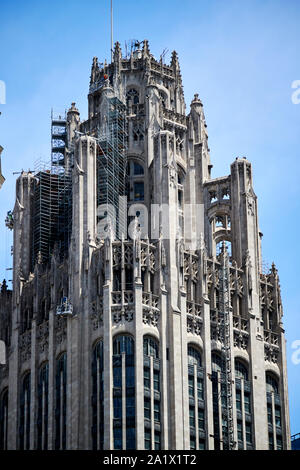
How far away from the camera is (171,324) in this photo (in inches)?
4727

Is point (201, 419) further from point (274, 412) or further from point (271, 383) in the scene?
point (271, 383)

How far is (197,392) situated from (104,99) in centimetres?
3052

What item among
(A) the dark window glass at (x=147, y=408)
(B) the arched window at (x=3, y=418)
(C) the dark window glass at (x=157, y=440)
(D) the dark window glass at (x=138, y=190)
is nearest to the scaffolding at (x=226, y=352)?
(C) the dark window glass at (x=157, y=440)

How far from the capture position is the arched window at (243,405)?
12312 cm

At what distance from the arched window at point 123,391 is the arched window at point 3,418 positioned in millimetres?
14693

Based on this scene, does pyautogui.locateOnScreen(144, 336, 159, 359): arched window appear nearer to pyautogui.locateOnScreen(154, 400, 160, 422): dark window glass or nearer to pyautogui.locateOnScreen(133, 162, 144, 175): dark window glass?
pyautogui.locateOnScreen(154, 400, 160, 422): dark window glass

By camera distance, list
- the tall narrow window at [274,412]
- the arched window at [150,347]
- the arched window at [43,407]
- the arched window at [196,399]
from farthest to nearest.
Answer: the tall narrow window at [274,412]
the arched window at [43,407]
the arched window at [196,399]
the arched window at [150,347]

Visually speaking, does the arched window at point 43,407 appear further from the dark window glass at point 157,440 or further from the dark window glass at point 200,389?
the dark window glass at point 200,389

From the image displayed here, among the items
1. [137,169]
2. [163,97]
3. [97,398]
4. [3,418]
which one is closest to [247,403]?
[97,398]

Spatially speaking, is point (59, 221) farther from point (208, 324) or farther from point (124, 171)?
A: point (208, 324)

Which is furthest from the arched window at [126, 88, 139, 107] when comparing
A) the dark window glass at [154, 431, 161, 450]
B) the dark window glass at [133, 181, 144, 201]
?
the dark window glass at [154, 431, 161, 450]

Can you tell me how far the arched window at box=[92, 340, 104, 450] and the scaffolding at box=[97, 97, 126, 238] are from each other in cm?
1286

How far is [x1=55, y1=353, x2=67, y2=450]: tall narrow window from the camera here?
119562 millimetres
